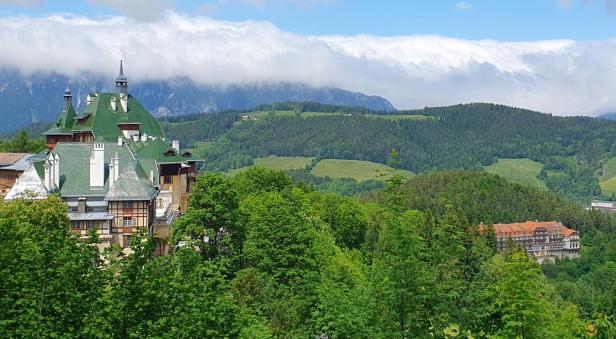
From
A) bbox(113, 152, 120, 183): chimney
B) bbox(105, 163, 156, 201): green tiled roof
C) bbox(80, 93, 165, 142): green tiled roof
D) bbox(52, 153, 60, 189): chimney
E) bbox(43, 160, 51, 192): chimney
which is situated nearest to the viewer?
bbox(105, 163, 156, 201): green tiled roof

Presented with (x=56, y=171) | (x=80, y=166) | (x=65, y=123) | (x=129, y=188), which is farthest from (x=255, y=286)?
(x=65, y=123)

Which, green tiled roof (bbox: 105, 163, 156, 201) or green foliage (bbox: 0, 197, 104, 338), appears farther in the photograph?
green tiled roof (bbox: 105, 163, 156, 201)

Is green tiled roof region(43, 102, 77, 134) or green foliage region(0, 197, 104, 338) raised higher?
green tiled roof region(43, 102, 77, 134)

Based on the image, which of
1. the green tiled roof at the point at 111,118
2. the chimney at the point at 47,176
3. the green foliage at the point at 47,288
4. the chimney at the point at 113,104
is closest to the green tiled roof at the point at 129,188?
the chimney at the point at 47,176

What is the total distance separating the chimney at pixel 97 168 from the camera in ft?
253

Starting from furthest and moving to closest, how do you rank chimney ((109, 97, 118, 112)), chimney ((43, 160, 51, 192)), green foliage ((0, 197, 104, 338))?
chimney ((109, 97, 118, 112))
chimney ((43, 160, 51, 192))
green foliage ((0, 197, 104, 338))

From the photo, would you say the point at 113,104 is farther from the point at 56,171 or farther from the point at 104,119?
the point at 56,171

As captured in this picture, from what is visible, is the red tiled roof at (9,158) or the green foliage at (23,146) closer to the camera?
the red tiled roof at (9,158)

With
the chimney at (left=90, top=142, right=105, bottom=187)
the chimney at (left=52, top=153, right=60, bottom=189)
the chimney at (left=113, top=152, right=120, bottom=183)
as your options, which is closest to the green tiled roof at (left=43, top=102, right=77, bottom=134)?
the chimney at (left=52, top=153, right=60, bottom=189)

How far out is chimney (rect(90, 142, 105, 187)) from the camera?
77.0 m

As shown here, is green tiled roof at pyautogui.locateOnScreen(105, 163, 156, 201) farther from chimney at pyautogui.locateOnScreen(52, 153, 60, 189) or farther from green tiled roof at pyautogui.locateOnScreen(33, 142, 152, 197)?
chimney at pyautogui.locateOnScreen(52, 153, 60, 189)

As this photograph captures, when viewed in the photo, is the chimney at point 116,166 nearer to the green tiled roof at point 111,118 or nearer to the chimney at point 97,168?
the chimney at point 97,168

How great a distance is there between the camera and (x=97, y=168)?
7731 cm

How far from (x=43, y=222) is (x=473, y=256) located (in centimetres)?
3132
